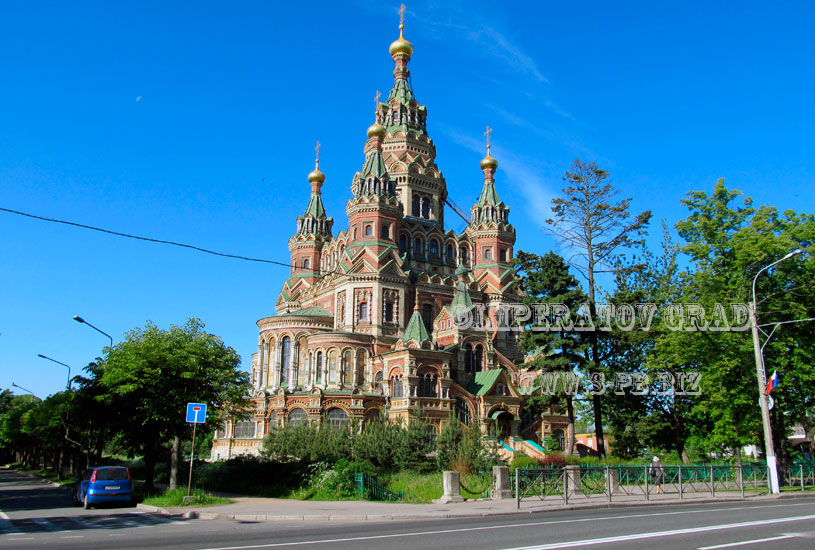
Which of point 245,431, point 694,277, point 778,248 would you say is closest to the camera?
point 778,248

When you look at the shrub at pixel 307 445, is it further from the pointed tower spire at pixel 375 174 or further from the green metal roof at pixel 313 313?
the pointed tower spire at pixel 375 174

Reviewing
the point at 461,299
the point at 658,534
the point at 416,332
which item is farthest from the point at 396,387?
the point at 658,534

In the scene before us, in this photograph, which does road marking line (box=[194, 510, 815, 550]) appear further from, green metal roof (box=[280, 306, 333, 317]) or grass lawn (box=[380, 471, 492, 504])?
green metal roof (box=[280, 306, 333, 317])

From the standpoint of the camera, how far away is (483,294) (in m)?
58.6

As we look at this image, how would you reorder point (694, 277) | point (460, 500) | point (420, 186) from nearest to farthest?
1. point (460, 500)
2. point (694, 277)
3. point (420, 186)

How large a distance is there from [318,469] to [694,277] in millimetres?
19664

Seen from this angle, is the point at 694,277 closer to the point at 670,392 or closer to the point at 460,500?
the point at 670,392

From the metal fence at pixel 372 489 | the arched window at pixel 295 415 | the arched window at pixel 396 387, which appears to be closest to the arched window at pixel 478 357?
the arched window at pixel 396 387

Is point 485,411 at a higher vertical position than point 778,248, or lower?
lower

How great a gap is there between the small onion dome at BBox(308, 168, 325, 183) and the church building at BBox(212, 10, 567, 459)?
0.23m

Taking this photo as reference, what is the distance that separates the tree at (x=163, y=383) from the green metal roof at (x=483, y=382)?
23.3 m

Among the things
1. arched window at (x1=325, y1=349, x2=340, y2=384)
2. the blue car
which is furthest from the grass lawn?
arched window at (x1=325, y1=349, x2=340, y2=384)

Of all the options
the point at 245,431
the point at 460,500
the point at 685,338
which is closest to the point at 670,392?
the point at 685,338

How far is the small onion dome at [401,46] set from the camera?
67250 millimetres
